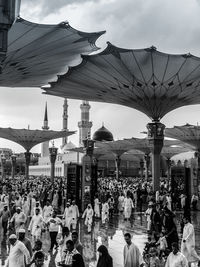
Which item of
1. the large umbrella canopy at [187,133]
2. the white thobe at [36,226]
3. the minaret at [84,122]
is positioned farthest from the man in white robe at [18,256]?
the minaret at [84,122]

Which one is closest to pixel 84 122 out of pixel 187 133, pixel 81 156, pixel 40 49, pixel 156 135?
pixel 81 156

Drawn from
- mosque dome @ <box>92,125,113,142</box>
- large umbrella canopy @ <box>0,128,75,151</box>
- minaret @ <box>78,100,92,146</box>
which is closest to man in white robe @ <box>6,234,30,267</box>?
large umbrella canopy @ <box>0,128,75,151</box>

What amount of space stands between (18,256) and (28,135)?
31.2 meters

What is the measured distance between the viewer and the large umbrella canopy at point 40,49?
49.8 feet

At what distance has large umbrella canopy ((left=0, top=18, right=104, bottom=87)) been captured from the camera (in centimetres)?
1519

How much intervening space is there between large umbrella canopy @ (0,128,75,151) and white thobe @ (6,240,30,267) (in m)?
29.0

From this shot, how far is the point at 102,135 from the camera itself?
72.6 m

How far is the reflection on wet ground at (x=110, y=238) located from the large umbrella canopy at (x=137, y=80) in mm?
6805

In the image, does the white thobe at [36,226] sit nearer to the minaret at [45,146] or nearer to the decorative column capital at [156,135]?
the decorative column capital at [156,135]

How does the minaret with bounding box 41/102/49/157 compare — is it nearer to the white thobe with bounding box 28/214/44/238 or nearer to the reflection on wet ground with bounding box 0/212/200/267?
the reflection on wet ground with bounding box 0/212/200/267

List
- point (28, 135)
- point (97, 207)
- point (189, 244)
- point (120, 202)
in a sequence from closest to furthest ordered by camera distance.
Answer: point (189, 244)
point (97, 207)
point (120, 202)
point (28, 135)

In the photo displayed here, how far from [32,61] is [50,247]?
9.24m

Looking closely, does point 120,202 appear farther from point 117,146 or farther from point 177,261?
point 117,146

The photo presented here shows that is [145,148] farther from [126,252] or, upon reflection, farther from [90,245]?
[126,252]
